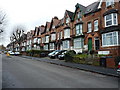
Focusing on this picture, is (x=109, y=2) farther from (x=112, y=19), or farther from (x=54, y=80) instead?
(x=54, y=80)

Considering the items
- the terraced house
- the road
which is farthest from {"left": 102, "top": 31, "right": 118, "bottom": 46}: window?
the road

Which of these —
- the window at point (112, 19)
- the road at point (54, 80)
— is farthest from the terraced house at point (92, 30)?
the road at point (54, 80)

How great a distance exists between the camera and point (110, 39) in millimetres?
18500

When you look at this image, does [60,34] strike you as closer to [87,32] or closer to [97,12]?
[87,32]

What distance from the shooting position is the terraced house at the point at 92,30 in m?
18.3

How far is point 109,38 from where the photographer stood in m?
18.7

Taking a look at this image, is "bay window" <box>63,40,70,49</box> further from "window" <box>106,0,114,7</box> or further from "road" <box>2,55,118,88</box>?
"road" <box>2,55,118,88</box>

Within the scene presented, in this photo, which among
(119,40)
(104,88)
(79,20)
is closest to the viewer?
(104,88)

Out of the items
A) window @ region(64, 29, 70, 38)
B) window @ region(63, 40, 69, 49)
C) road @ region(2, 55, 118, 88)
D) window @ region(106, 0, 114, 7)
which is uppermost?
window @ region(106, 0, 114, 7)

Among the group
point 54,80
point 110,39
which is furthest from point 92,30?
point 54,80

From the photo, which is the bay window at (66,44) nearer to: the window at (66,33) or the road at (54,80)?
the window at (66,33)

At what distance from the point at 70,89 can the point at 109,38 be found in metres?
15.3

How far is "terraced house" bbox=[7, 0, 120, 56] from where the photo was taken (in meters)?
18.3

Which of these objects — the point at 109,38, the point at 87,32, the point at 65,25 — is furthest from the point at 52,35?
the point at 109,38
